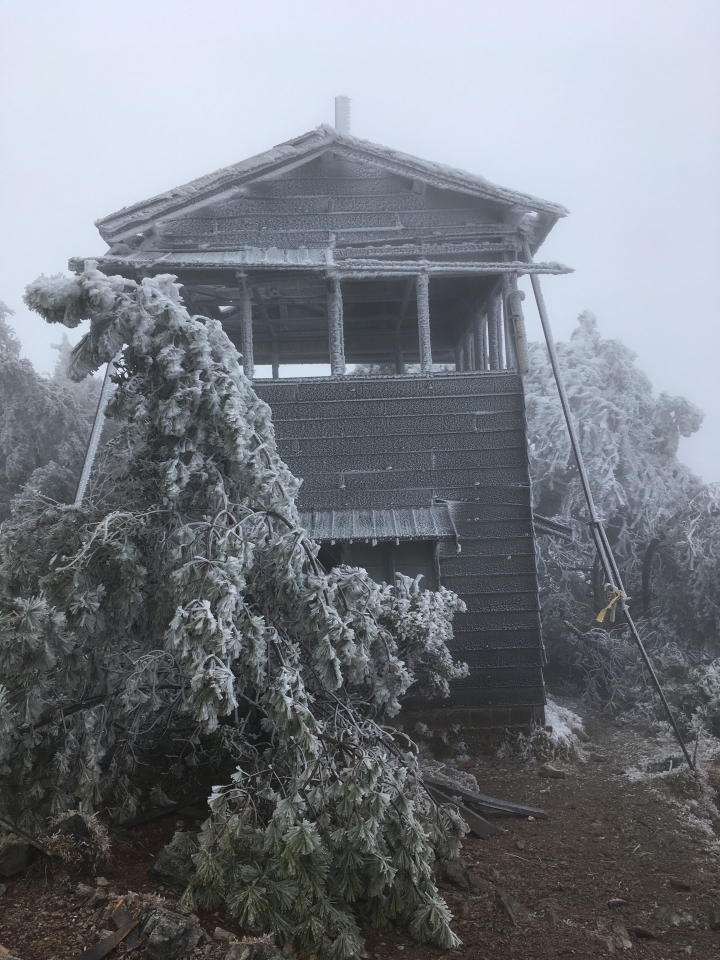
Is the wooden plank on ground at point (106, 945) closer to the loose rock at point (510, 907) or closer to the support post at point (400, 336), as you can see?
the loose rock at point (510, 907)

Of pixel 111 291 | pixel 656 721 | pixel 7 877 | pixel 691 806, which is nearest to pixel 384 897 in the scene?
pixel 7 877

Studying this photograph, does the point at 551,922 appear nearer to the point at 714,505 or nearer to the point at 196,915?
the point at 196,915

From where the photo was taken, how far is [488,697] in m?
8.70

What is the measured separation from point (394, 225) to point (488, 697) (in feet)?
20.1

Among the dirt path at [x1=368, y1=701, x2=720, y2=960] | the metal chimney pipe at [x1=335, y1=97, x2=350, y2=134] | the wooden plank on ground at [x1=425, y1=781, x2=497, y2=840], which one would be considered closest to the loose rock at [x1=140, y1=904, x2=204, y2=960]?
the dirt path at [x1=368, y1=701, x2=720, y2=960]

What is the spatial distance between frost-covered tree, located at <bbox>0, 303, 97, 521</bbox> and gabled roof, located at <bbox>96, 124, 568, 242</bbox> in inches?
258

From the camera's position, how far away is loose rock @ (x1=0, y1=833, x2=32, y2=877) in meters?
4.84

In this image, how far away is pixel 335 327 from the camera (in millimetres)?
9195

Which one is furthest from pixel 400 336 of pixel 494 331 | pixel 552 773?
pixel 552 773

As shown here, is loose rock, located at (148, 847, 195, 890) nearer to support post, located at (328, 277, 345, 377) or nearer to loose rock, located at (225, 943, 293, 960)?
loose rock, located at (225, 943, 293, 960)

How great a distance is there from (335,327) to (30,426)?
830cm

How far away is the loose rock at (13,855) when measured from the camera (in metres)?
4.84

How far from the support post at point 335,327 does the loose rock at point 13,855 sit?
19.7 ft

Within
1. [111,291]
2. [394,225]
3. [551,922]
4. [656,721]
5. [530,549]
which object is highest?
[394,225]
